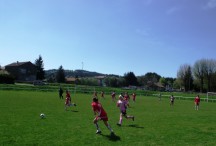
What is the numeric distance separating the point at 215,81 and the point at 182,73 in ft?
65.2

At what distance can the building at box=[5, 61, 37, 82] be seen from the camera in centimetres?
11714

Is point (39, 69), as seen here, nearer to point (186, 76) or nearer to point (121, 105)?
point (186, 76)

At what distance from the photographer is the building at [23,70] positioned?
117m

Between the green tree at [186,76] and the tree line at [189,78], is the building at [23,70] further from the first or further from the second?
the green tree at [186,76]

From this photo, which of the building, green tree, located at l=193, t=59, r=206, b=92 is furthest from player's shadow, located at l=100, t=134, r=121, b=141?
green tree, located at l=193, t=59, r=206, b=92

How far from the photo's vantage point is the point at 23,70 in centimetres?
11788

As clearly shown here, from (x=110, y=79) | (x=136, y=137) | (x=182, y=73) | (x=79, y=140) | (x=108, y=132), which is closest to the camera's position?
(x=79, y=140)

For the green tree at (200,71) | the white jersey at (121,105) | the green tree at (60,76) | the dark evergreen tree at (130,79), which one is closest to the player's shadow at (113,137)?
the white jersey at (121,105)

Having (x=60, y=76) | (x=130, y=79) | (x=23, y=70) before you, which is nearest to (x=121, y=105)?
(x=23, y=70)

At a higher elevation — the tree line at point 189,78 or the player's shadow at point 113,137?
the tree line at point 189,78

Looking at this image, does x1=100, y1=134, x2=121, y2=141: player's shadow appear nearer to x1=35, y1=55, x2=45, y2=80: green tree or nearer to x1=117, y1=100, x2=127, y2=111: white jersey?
x1=117, y1=100, x2=127, y2=111: white jersey

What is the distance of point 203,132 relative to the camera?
1602cm

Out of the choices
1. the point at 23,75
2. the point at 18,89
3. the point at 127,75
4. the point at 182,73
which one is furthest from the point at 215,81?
the point at 18,89

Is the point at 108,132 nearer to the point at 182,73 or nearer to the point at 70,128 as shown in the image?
the point at 70,128
